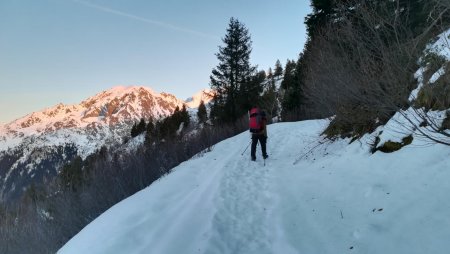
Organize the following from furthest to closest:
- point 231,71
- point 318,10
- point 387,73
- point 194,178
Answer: point 231,71, point 318,10, point 194,178, point 387,73

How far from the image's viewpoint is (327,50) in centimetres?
1067

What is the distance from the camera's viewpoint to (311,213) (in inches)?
216

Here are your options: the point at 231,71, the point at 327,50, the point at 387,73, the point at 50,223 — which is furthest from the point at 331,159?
the point at 231,71

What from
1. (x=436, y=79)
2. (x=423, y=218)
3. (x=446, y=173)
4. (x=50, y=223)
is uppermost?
(x=436, y=79)

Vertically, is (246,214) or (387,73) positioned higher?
(387,73)

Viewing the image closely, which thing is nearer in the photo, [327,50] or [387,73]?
[387,73]

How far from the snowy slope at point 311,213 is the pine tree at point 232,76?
21943mm

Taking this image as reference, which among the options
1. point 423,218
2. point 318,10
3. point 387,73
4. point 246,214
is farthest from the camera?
point 318,10

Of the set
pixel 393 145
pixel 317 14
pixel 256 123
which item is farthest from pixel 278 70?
pixel 393 145

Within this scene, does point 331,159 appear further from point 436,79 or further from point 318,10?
point 318,10

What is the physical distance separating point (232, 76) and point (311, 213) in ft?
84.1

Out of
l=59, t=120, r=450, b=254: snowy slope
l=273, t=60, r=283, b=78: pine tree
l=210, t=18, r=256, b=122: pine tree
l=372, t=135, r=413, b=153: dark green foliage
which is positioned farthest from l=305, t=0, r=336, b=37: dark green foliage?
l=273, t=60, r=283, b=78: pine tree

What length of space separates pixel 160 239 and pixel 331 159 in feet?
15.8

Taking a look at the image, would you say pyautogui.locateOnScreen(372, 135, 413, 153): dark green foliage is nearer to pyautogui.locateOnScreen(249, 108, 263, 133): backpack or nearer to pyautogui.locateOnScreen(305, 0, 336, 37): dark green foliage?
pyautogui.locateOnScreen(249, 108, 263, 133): backpack
